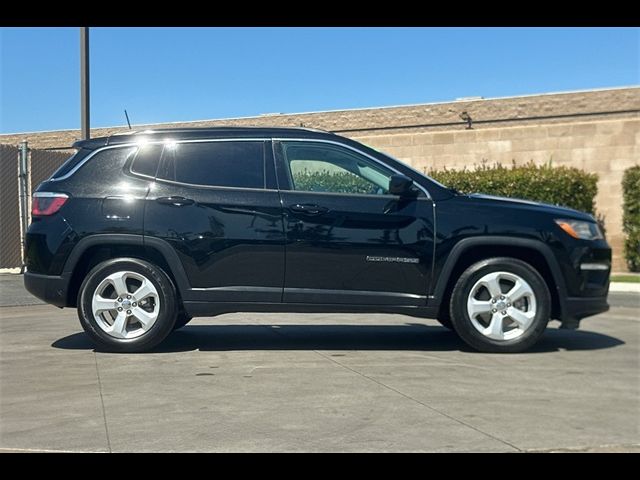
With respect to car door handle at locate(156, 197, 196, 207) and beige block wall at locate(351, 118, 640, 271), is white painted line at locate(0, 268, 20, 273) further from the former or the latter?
car door handle at locate(156, 197, 196, 207)

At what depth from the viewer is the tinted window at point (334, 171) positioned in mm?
6602

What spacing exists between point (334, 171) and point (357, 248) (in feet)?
2.49

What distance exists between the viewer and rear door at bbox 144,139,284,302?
21.0ft

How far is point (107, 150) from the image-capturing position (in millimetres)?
6719

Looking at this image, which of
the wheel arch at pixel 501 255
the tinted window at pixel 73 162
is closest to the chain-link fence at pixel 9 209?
the tinted window at pixel 73 162

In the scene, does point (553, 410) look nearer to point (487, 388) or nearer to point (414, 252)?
point (487, 388)

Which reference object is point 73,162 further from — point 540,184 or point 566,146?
point 566,146

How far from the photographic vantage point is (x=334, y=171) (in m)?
6.70

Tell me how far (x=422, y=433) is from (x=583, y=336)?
13.3 feet

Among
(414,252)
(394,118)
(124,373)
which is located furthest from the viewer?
(394,118)

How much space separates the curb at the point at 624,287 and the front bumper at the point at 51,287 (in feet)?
28.8

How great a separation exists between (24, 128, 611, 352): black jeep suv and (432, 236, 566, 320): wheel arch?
12 mm

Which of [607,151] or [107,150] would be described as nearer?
[107,150]
